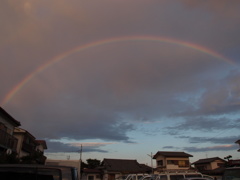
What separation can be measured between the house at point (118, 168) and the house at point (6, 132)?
2713 cm

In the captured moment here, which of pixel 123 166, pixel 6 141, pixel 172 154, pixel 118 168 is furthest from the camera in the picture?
pixel 172 154

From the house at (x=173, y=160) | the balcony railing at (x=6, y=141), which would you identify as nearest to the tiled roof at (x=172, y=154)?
the house at (x=173, y=160)

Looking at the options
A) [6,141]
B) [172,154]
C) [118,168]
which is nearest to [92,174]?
[118,168]

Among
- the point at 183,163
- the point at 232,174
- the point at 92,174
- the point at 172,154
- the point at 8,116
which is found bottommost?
the point at 92,174

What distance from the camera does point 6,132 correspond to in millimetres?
22219

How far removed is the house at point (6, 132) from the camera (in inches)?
840

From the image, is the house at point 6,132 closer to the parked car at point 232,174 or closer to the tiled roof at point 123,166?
the parked car at point 232,174

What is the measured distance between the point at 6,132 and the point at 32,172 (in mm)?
19816

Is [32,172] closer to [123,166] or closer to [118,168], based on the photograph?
[118,168]

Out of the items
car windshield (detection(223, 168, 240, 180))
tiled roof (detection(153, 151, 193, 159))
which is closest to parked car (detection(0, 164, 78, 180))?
car windshield (detection(223, 168, 240, 180))

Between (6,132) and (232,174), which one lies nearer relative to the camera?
(232,174)

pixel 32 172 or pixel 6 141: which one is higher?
pixel 6 141

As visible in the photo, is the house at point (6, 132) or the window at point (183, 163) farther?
the window at point (183, 163)

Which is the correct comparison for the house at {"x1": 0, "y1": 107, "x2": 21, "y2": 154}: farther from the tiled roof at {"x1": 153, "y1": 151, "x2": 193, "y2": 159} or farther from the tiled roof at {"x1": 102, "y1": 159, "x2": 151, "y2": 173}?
the tiled roof at {"x1": 153, "y1": 151, "x2": 193, "y2": 159}
